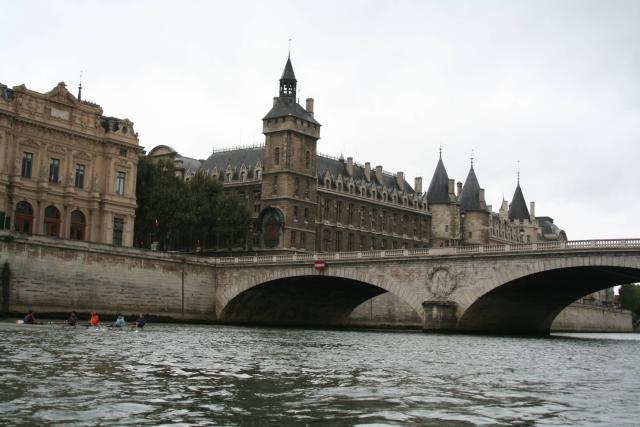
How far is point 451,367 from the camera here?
3234 centimetres

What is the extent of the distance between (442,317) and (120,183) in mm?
36390

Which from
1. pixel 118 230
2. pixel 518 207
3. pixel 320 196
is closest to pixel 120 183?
pixel 118 230

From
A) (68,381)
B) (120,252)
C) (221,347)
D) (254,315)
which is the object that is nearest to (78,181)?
(120,252)

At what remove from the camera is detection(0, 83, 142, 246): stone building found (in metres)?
75.4

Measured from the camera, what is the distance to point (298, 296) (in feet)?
289

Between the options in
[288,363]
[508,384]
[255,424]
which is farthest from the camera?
[288,363]

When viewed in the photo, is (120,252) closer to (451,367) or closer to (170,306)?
(170,306)

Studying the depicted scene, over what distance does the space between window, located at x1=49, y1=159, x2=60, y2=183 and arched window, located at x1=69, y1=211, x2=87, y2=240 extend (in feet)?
12.4

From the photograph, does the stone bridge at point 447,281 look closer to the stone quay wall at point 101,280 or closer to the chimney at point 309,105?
the stone quay wall at point 101,280

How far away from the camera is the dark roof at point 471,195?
139m

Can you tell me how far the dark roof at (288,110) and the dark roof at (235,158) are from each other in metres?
9.98

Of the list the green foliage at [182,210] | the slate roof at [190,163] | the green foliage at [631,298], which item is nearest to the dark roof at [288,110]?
the green foliage at [182,210]

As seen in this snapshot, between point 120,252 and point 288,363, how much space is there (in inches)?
1733

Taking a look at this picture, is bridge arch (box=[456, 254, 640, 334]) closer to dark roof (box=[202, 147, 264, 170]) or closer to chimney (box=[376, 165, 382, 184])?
dark roof (box=[202, 147, 264, 170])
